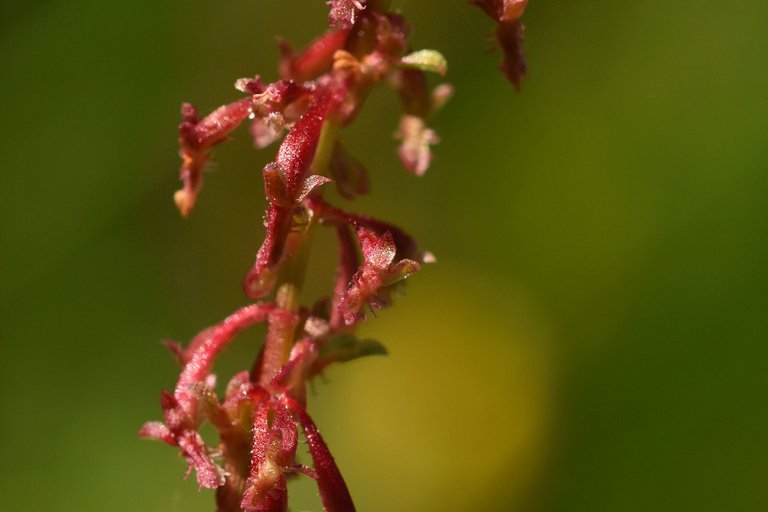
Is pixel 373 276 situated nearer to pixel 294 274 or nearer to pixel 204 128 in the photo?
pixel 294 274

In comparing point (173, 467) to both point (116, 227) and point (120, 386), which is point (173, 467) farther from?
point (116, 227)

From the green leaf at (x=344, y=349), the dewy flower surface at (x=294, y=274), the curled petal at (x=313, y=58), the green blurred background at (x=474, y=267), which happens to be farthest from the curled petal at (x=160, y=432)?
the green blurred background at (x=474, y=267)

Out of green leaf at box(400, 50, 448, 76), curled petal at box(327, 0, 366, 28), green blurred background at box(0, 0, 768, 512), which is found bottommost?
green blurred background at box(0, 0, 768, 512)

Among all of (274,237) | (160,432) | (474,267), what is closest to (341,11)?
(274,237)

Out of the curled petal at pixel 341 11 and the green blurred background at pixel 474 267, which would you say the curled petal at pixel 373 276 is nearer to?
the curled petal at pixel 341 11

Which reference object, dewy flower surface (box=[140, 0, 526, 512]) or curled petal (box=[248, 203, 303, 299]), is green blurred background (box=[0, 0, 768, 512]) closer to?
dewy flower surface (box=[140, 0, 526, 512])

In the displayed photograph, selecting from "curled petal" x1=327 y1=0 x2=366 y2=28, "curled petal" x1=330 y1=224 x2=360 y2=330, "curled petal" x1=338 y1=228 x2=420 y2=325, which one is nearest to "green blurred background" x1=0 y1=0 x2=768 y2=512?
"curled petal" x1=330 y1=224 x2=360 y2=330

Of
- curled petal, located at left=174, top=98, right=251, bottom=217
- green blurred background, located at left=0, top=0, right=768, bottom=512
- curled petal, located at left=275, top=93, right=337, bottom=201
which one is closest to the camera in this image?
curled petal, located at left=275, top=93, right=337, bottom=201

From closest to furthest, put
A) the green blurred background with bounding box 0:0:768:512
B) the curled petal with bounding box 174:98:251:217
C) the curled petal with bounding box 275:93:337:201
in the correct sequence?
the curled petal with bounding box 275:93:337:201 → the curled petal with bounding box 174:98:251:217 → the green blurred background with bounding box 0:0:768:512
